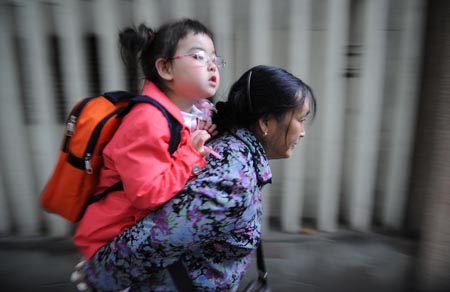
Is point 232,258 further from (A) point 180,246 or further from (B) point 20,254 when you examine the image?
(B) point 20,254

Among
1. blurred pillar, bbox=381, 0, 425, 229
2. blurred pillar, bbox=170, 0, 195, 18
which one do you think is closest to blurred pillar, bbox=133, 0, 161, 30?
blurred pillar, bbox=170, 0, 195, 18

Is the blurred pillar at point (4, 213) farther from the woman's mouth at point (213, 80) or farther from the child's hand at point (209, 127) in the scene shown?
the woman's mouth at point (213, 80)

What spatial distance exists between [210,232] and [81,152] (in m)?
0.47

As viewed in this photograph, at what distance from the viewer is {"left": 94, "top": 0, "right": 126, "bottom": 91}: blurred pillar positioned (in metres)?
2.34

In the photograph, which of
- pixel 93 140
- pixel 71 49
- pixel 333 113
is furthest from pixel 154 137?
pixel 333 113

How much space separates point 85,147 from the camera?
113 cm

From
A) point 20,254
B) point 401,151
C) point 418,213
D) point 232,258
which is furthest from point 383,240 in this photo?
point 20,254

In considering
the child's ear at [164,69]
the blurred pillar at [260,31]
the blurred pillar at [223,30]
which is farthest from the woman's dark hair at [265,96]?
the blurred pillar at [260,31]

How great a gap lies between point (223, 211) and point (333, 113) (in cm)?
169

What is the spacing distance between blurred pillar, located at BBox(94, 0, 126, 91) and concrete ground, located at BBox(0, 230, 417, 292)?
4.09 ft

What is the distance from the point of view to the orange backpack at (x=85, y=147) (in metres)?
1.13

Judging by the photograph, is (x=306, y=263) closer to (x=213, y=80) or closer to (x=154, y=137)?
(x=213, y=80)

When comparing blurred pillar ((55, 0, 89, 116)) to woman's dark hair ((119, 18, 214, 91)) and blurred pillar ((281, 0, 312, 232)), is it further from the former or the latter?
blurred pillar ((281, 0, 312, 232))

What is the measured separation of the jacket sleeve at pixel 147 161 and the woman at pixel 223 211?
0.05m
